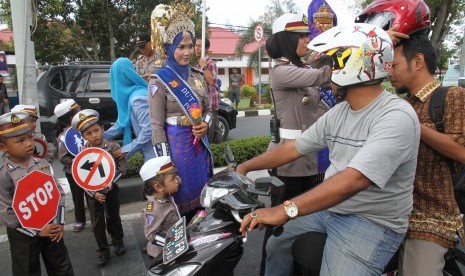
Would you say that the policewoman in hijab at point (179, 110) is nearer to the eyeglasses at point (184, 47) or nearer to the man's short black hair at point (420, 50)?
the eyeglasses at point (184, 47)

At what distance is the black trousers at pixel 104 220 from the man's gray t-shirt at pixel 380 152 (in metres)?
2.10

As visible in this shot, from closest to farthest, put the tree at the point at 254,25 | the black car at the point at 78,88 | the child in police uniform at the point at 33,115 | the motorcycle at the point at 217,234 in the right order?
the motorcycle at the point at 217,234
the child in police uniform at the point at 33,115
the black car at the point at 78,88
the tree at the point at 254,25

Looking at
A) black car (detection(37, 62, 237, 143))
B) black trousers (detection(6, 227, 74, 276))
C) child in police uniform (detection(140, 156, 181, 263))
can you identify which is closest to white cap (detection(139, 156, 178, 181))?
child in police uniform (detection(140, 156, 181, 263))

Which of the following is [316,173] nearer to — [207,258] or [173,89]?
[173,89]

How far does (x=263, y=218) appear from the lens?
1.55 m

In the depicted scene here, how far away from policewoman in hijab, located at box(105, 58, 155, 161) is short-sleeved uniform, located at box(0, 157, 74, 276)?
2.65 feet

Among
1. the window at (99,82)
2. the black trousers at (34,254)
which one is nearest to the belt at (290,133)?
the black trousers at (34,254)

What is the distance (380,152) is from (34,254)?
2250 mm

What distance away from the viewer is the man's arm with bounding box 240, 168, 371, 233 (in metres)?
1.52

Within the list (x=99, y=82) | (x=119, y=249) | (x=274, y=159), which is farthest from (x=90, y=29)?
(x=274, y=159)

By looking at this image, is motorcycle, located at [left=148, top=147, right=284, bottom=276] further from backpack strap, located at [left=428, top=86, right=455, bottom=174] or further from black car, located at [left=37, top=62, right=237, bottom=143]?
black car, located at [left=37, top=62, right=237, bottom=143]

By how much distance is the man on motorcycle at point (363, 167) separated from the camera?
1.53m

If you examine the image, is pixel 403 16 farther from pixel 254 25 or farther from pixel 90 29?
pixel 254 25

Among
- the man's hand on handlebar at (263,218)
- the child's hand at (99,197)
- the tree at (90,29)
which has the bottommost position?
the child's hand at (99,197)
